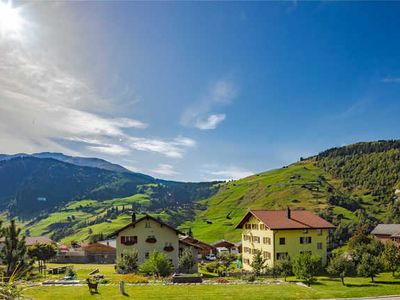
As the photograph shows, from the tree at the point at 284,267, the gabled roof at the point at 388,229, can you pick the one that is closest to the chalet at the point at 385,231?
the gabled roof at the point at 388,229

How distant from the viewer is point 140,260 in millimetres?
58438

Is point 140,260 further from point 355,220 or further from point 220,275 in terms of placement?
point 355,220

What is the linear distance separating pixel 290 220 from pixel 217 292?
32887 millimetres

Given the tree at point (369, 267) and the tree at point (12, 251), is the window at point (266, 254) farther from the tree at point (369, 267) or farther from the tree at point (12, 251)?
the tree at point (12, 251)

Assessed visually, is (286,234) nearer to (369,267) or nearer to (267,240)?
(267,240)

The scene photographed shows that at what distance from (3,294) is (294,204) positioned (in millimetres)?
171391

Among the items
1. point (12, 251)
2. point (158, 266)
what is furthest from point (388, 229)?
point (12, 251)

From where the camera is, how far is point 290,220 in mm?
62750

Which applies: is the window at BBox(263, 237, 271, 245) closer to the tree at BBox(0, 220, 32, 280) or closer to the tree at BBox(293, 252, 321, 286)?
the tree at BBox(293, 252, 321, 286)

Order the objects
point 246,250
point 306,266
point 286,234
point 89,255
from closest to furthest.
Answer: point 306,266
point 286,234
point 246,250
point 89,255

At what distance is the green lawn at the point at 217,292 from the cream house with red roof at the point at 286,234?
1950 centimetres

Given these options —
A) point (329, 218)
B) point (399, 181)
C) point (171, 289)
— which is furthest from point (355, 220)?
point (171, 289)

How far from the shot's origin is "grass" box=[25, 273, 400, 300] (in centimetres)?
3065

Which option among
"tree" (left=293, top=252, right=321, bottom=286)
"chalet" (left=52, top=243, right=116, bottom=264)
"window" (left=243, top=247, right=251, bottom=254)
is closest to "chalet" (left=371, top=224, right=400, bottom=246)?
"window" (left=243, top=247, right=251, bottom=254)
